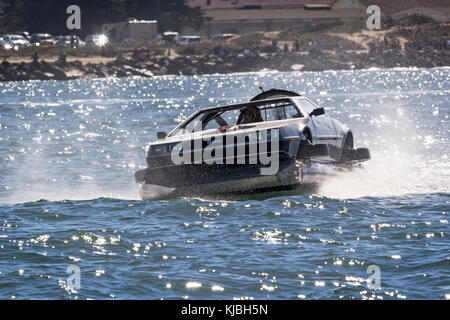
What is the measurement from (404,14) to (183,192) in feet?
384

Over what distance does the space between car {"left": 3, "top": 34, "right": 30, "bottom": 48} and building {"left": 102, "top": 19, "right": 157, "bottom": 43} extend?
36.4 feet

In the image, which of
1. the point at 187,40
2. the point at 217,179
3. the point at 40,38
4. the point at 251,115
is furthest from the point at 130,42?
the point at 217,179

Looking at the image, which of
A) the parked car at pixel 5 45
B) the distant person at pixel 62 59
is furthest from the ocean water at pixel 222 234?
the parked car at pixel 5 45

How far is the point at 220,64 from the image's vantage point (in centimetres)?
10006

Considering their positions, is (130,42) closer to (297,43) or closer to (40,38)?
(40,38)

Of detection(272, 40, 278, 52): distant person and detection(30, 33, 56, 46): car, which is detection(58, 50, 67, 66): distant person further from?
detection(272, 40, 278, 52): distant person

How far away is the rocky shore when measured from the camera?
85.1 metres

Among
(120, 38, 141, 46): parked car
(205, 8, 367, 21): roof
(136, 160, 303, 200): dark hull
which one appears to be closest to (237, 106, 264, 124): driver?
(136, 160, 303, 200): dark hull

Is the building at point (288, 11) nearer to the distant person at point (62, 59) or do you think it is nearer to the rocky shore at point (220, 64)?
the rocky shore at point (220, 64)

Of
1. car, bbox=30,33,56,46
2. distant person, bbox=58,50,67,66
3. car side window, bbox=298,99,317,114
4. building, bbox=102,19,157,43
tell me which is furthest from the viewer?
building, bbox=102,19,157,43

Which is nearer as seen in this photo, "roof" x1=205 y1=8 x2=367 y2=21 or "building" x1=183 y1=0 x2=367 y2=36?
"building" x1=183 y1=0 x2=367 y2=36

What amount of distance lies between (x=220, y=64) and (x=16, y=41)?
2227cm

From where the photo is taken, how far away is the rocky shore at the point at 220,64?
3351 inches

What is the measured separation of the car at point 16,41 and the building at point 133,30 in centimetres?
1109
